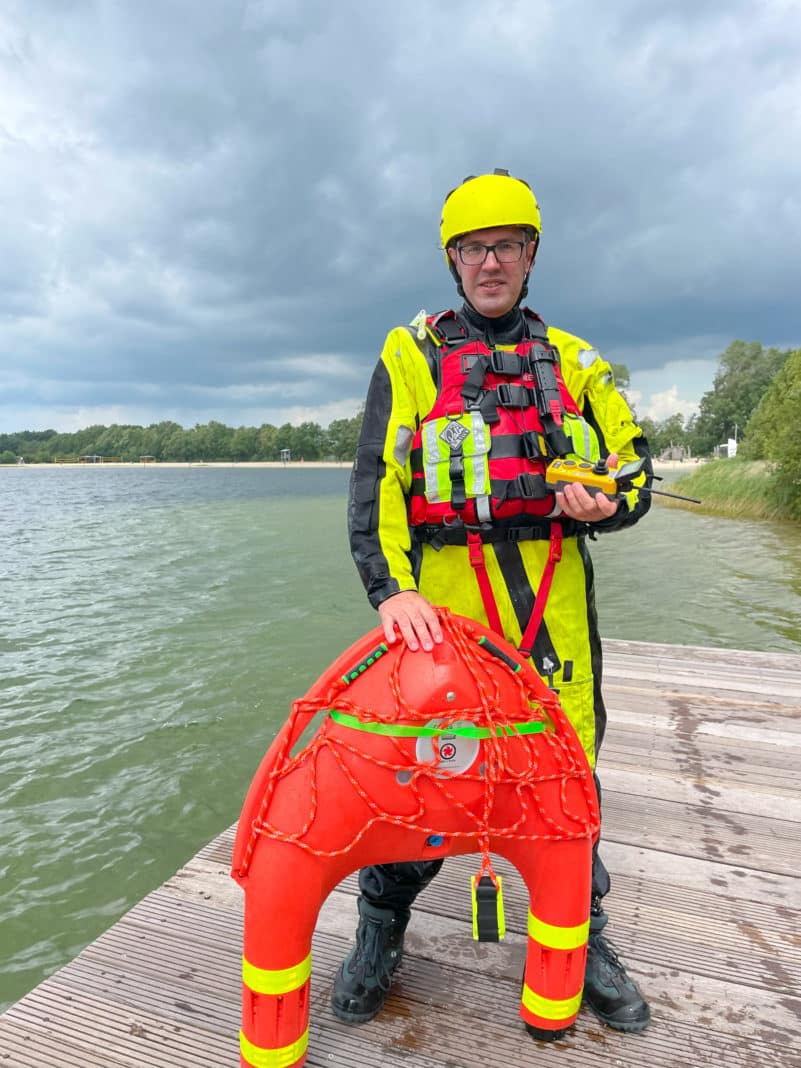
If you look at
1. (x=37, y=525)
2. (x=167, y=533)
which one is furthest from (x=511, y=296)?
(x=37, y=525)

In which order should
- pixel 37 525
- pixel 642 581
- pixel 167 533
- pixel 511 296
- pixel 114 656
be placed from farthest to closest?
1. pixel 37 525
2. pixel 167 533
3. pixel 642 581
4. pixel 114 656
5. pixel 511 296

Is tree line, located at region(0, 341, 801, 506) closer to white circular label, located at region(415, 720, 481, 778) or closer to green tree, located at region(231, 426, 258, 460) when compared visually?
green tree, located at region(231, 426, 258, 460)

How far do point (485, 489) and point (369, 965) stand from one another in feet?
5.35

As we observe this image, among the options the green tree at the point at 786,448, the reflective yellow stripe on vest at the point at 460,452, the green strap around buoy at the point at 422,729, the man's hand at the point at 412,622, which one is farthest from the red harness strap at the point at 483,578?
the green tree at the point at 786,448

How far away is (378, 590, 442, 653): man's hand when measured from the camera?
6.15 ft

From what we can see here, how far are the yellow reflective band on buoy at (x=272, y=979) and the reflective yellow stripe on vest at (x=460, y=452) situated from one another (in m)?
1.40

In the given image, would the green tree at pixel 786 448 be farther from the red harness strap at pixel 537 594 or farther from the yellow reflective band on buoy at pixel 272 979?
the yellow reflective band on buoy at pixel 272 979

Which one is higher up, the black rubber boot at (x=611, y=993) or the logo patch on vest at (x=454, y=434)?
the logo patch on vest at (x=454, y=434)

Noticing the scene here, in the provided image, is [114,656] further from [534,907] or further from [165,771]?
[534,907]

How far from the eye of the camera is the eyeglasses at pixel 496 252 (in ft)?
7.30

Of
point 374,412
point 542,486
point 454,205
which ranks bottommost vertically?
point 542,486

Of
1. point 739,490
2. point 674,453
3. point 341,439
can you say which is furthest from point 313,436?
point 739,490

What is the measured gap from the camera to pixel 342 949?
8.48 feet

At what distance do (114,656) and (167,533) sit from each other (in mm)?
16128
